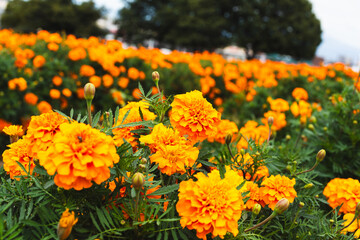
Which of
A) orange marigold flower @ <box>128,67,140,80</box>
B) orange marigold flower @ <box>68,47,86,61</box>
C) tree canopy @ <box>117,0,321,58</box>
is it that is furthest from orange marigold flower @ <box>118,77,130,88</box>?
tree canopy @ <box>117,0,321,58</box>

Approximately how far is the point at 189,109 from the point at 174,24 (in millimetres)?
29381

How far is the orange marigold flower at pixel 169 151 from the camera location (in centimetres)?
90

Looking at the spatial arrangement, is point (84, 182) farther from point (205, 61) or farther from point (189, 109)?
point (205, 61)

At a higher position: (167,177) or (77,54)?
(167,177)

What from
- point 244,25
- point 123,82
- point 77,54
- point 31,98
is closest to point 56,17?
point 244,25

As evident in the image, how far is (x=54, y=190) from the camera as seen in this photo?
865 mm

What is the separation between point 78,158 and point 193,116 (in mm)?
416

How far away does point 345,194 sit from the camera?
135 cm

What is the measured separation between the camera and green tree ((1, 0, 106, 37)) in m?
29.6

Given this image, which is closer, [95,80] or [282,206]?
[282,206]

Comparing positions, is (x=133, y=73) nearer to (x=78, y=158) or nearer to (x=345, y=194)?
(x=345, y=194)

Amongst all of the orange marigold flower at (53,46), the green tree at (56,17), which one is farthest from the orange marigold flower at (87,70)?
the green tree at (56,17)

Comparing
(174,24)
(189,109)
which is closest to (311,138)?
(189,109)

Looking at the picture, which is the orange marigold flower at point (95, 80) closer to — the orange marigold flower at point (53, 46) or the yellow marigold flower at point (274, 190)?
the orange marigold flower at point (53, 46)
